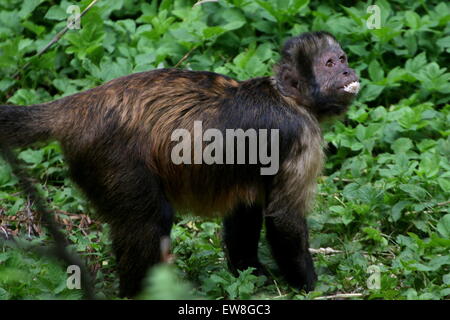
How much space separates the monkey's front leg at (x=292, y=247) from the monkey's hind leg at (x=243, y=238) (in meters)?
0.45

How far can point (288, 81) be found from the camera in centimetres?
689

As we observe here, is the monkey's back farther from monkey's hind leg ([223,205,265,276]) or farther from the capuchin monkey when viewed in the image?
monkey's hind leg ([223,205,265,276])

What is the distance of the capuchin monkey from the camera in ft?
20.3

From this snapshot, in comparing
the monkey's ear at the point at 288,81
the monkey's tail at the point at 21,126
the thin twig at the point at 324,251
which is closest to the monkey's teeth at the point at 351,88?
the monkey's ear at the point at 288,81

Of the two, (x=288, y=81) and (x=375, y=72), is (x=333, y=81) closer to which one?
(x=288, y=81)

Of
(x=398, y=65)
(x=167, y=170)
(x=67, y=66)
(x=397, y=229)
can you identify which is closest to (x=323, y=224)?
(x=397, y=229)

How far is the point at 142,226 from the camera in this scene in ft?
20.2

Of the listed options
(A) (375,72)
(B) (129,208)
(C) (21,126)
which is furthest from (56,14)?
(B) (129,208)

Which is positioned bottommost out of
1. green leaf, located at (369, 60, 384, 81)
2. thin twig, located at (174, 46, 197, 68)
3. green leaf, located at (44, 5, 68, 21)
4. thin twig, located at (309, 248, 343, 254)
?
thin twig, located at (309, 248, 343, 254)

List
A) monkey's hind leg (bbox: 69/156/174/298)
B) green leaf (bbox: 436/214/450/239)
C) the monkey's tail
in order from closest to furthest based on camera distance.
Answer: monkey's hind leg (bbox: 69/156/174/298) < the monkey's tail < green leaf (bbox: 436/214/450/239)

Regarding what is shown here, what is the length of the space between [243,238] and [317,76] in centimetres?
153

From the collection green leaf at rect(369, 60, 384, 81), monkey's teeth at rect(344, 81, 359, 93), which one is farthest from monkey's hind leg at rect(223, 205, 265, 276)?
green leaf at rect(369, 60, 384, 81)

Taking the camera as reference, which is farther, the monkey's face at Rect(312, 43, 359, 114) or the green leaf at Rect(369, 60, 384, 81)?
the green leaf at Rect(369, 60, 384, 81)
